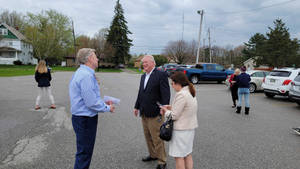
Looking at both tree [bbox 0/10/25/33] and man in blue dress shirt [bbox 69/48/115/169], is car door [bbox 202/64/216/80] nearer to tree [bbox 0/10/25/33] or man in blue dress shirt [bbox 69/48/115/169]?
man in blue dress shirt [bbox 69/48/115/169]

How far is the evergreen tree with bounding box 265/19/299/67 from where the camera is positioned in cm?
3531

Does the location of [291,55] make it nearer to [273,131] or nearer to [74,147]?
[273,131]

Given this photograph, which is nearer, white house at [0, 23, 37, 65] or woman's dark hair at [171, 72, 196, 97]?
woman's dark hair at [171, 72, 196, 97]

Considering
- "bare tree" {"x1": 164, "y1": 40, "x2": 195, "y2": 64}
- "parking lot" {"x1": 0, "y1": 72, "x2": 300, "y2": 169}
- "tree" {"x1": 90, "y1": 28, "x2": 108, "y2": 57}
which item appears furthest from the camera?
"bare tree" {"x1": 164, "y1": 40, "x2": 195, "y2": 64}

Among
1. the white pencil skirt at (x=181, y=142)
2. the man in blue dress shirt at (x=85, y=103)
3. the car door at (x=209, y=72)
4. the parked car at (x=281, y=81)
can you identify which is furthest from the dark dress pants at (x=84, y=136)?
the car door at (x=209, y=72)

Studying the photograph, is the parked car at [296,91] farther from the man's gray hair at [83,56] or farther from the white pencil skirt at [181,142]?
the man's gray hair at [83,56]

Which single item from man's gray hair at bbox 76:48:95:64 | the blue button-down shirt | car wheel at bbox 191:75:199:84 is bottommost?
car wheel at bbox 191:75:199:84

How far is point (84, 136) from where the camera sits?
2490 millimetres

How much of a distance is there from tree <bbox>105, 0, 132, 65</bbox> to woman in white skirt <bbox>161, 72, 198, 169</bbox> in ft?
150

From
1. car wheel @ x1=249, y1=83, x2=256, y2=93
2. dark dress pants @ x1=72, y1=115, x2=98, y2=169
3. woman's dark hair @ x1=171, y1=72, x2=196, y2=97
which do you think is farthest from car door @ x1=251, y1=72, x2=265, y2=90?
Result: dark dress pants @ x1=72, y1=115, x2=98, y2=169

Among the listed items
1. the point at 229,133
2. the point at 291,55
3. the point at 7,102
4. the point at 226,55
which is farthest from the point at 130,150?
the point at 226,55

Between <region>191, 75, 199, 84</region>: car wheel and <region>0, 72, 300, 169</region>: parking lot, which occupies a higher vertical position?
<region>191, 75, 199, 84</region>: car wheel

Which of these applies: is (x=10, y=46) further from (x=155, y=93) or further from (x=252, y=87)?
(x=155, y=93)

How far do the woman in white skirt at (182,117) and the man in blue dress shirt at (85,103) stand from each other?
900 mm
